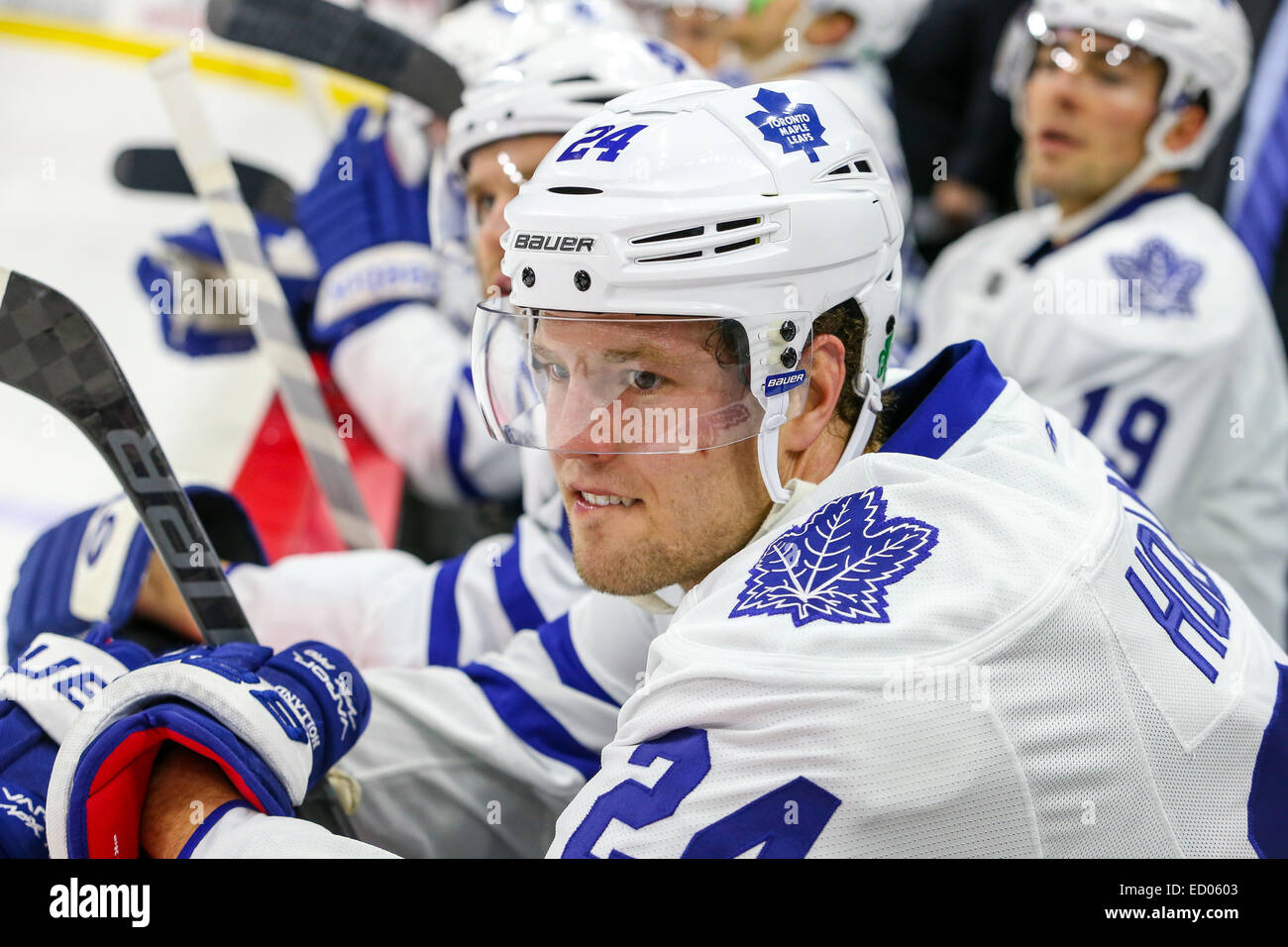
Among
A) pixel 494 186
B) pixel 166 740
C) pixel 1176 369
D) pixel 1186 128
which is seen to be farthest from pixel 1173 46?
pixel 166 740

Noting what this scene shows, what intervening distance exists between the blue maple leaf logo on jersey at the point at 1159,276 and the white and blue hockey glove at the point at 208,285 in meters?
1.63

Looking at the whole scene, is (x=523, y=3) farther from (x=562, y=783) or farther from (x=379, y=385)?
(x=562, y=783)

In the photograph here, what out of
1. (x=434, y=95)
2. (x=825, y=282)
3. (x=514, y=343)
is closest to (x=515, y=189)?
(x=434, y=95)

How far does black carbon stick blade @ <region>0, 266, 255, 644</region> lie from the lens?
134 cm

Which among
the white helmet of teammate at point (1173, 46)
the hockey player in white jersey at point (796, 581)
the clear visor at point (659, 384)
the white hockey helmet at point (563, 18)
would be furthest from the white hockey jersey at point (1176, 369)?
the clear visor at point (659, 384)

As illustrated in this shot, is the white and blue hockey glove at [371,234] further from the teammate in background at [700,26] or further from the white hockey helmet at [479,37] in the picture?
the teammate in background at [700,26]

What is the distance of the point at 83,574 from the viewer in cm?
160

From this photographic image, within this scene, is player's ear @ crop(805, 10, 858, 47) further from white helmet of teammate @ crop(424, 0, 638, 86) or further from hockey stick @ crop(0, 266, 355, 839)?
hockey stick @ crop(0, 266, 355, 839)

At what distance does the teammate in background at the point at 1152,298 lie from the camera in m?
→ 2.49

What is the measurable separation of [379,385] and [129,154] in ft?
2.16

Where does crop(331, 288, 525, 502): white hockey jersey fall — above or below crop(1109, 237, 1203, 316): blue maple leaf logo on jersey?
below

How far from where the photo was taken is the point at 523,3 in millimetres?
2707

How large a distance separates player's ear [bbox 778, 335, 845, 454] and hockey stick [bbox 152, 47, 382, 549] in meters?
1.11

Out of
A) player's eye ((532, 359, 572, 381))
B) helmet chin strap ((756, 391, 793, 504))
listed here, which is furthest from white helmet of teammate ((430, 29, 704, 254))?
helmet chin strap ((756, 391, 793, 504))
